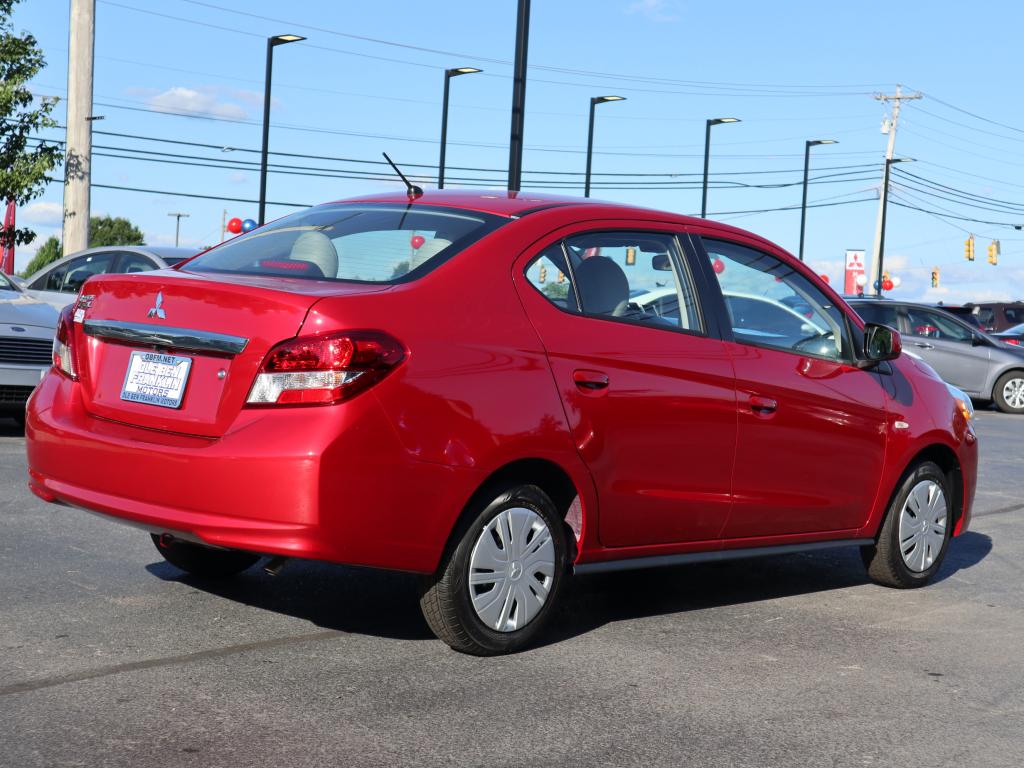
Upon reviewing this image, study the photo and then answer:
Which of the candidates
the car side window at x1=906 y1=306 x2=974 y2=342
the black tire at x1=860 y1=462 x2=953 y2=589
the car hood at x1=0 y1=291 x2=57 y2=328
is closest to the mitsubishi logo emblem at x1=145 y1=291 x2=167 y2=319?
the black tire at x1=860 y1=462 x2=953 y2=589

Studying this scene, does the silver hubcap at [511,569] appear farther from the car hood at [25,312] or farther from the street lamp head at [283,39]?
the street lamp head at [283,39]

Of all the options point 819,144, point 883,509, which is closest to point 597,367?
point 883,509

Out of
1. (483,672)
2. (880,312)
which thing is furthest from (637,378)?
(880,312)

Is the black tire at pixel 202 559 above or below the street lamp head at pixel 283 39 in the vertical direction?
below

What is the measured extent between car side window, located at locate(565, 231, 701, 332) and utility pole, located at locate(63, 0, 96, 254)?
63.3 feet

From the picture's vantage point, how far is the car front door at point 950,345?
2256 cm

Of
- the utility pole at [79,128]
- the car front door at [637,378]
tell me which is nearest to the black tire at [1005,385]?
the utility pole at [79,128]

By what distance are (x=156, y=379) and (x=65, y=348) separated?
68cm

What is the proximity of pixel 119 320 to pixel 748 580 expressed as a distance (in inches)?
136

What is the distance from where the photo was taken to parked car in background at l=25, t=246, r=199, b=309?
1483 centimetres

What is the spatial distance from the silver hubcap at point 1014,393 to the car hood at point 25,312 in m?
15.8

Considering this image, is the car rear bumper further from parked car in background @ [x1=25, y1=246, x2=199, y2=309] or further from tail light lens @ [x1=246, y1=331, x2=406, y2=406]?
parked car in background @ [x1=25, y1=246, x2=199, y2=309]

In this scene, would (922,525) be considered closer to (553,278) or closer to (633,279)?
(633,279)

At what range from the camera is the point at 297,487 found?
4.55 meters
